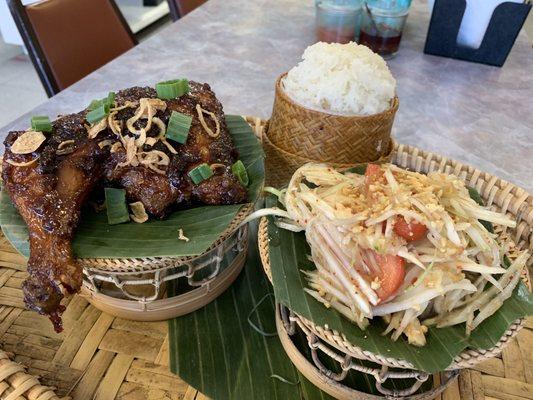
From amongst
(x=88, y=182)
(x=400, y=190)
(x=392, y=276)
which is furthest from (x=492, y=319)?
(x=88, y=182)

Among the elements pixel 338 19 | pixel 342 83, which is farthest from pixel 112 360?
pixel 338 19

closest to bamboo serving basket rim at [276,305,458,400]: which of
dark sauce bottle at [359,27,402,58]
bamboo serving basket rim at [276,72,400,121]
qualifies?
bamboo serving basket rim at [276,72,400,121]

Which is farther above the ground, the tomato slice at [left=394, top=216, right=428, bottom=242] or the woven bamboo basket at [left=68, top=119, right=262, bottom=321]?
the tomato slice at [left=394, top=216, right=428, bottom=242]

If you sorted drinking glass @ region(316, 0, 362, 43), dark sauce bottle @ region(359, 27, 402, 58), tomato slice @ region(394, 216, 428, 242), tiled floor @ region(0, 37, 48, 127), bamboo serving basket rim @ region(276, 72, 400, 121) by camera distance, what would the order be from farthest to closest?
tiled floor @ region(0, 37, 48, 127) → dark sauce bottle @ region(359, 27, 402, 58) → drinking glass @ region(316, 0, 362, 43) → bamboo serving basket rim @ region(276, 72, 400, 121) → tomato slice @ region(394, 216, 428, 242)

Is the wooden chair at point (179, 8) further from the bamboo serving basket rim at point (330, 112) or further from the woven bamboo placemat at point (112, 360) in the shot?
the woven bamboo placemat at point (112, 360)

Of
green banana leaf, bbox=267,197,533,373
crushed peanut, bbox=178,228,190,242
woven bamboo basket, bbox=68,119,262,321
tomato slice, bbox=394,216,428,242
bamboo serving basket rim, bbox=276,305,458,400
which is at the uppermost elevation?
tomato slice, bbox=394,216,428,242

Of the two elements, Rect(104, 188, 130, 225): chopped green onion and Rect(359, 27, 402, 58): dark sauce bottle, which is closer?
Rect(104, 188, 130, 225): chopped green onion

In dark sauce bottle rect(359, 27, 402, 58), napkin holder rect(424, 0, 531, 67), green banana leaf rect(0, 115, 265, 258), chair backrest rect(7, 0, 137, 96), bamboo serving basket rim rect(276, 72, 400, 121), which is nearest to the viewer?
green banana leaf rect(0, 115, 265, 258)

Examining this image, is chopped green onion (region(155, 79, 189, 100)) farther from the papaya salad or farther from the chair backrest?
the chair backrest
